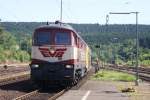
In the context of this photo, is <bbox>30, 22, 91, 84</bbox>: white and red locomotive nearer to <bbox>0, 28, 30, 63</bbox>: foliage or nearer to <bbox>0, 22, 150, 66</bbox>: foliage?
<bbox>0, 22, 150, 66</bbox>: foliage

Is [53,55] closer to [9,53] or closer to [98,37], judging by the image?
[98,37]

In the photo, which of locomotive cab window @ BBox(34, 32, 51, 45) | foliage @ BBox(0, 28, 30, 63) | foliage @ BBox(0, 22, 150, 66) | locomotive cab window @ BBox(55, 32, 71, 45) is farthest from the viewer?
foliage @ BBox(0, 22, 150, 66)

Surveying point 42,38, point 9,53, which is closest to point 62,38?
point 42,38

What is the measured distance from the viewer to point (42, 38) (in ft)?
98.1

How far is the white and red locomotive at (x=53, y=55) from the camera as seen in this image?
29.1 m

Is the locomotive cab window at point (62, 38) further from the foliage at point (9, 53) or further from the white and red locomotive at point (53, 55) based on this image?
the foliage at point (9, 53)

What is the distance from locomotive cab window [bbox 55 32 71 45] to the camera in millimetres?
29953

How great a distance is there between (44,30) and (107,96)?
5.96 metres

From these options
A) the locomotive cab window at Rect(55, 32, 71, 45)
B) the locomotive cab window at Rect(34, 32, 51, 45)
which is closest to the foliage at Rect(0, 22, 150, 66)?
the locomotive cab window at Rect(55, 32, 71, 45)

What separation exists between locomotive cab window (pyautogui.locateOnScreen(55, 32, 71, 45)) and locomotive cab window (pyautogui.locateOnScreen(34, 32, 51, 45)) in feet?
1.51

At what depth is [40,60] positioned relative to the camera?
1153 inches

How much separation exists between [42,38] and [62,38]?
115 centimetres

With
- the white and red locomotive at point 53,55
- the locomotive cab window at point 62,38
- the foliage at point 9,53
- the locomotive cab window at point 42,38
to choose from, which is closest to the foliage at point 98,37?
the foliage at point 9,53

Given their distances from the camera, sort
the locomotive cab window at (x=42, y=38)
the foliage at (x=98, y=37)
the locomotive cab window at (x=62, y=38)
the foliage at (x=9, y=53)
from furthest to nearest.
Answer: the foliage at (x=98, y=37) → the foliage at (x=9, y=53) → the locomotive cab window at (x=62, y=38) → the locomotive cab window at (x=42, y=38)
